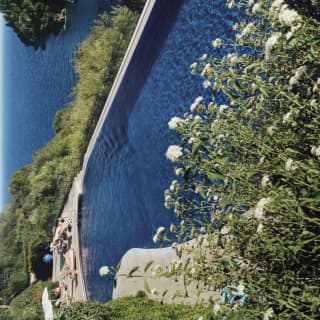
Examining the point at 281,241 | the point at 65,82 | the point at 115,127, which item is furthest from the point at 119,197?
the point at 281,241

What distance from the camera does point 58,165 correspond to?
40.7 ft

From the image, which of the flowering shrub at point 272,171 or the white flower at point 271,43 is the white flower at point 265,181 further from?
the white flower at point 271,43

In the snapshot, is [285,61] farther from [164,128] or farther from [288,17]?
[164,128]

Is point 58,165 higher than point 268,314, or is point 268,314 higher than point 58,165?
point 268,314

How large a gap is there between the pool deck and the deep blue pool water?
10cm

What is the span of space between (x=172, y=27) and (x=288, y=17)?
5.24m

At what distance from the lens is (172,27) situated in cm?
701

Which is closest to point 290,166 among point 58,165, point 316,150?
point 316,150

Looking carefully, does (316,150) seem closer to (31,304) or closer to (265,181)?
(265,181)

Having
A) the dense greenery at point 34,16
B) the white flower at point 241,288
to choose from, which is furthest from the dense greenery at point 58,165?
the white flower at point 241,288

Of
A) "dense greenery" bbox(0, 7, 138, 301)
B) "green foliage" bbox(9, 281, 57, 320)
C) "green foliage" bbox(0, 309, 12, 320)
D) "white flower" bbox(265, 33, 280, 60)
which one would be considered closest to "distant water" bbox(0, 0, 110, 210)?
"dense greenery" bbox(0, 7, 138, 301)

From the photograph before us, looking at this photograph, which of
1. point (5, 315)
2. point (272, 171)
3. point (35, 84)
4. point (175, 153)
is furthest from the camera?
point (35, 84)

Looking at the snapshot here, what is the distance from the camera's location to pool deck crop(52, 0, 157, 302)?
25.0ft

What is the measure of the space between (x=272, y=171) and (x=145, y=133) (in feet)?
19.8
